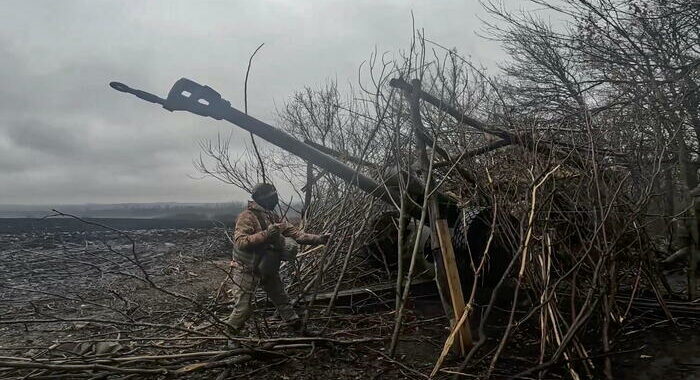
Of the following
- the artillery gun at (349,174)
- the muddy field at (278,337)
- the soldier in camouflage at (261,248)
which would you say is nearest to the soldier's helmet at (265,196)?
the soldier in camouflage at (261,248)

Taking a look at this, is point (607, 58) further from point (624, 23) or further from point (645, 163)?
point (645, 163)

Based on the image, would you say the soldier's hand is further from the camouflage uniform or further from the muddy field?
the muddy field

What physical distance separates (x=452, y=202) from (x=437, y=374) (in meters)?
2.70

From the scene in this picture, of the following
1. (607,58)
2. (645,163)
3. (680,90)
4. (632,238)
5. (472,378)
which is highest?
(607,58)

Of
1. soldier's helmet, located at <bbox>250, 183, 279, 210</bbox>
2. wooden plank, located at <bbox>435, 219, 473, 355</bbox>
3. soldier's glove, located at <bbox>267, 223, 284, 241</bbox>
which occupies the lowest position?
wooden plank, located at <bbox>435, 219, 473, 355</bbox>

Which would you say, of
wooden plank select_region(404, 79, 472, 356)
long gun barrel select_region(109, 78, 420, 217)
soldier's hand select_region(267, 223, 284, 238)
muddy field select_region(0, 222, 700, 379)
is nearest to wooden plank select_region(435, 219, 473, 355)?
wooden plank select_region(404, 79, 472, 356)

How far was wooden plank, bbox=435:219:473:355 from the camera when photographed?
4.37 meters

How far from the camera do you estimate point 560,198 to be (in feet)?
18.7

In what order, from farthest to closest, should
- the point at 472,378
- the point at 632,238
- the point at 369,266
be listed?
the point at 369,266 < the point at 632,238 < the point at 472,378

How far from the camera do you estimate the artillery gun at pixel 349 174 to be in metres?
4.08

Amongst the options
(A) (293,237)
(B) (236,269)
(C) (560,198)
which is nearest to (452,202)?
(C) (560,198)

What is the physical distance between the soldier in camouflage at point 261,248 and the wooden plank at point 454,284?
1057mm

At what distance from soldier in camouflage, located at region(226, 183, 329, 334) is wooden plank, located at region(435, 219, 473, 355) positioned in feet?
3.47

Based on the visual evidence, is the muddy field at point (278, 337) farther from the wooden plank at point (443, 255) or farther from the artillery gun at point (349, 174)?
the artillery gun at point (349, 174)
